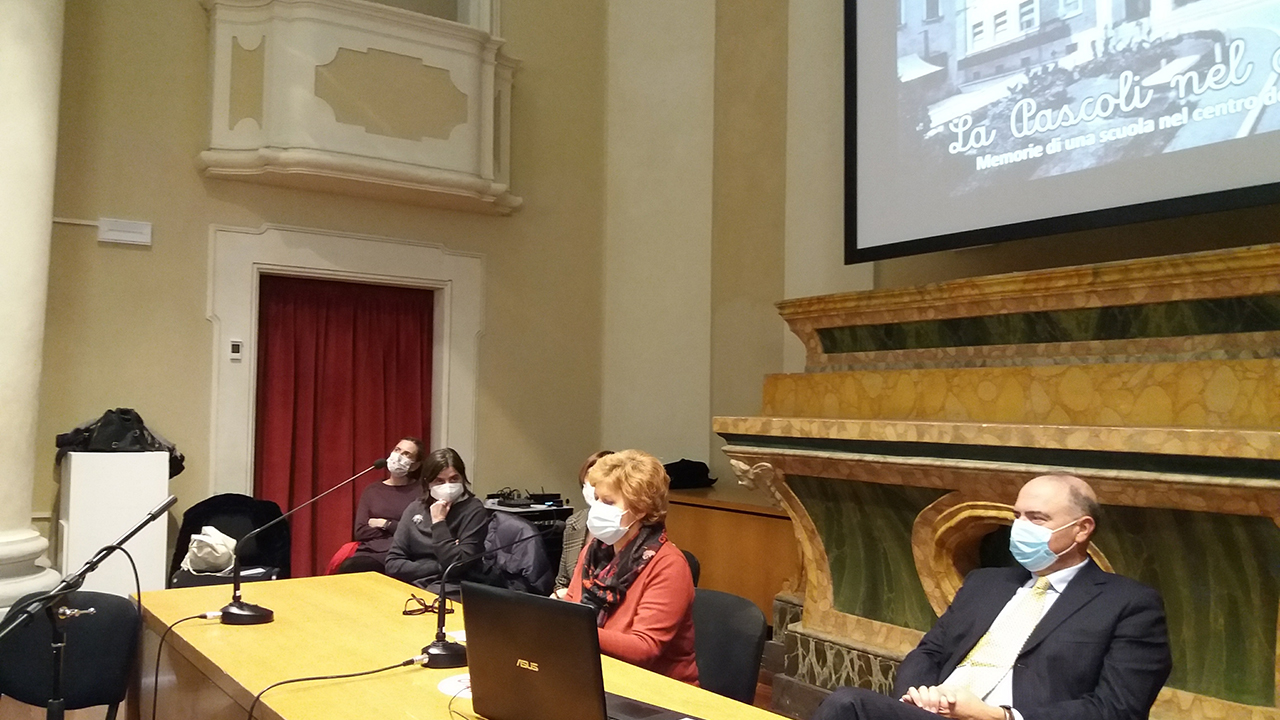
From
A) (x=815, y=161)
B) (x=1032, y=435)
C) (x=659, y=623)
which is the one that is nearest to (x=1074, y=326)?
(x=1032, y=435)

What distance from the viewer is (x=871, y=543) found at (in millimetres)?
4176

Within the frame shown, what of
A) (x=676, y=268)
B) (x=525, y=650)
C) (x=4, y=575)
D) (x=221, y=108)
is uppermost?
(x=221, y=108)

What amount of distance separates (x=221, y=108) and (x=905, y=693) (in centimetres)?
494

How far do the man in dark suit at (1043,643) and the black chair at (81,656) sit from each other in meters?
1.96

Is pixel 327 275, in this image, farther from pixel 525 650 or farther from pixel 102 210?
pixel 525 650

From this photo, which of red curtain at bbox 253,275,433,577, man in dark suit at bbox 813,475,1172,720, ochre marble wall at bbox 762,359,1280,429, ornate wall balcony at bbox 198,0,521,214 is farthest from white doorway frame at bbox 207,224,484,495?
man in dark suit at bbox 813,475,1172,720

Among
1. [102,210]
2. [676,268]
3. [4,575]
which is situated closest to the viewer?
[4,575]

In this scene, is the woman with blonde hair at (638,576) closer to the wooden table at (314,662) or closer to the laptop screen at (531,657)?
the wooden table at (314,662)

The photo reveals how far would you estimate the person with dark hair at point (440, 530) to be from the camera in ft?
14.0

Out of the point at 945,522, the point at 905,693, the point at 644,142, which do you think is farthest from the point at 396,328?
the point at 905,693

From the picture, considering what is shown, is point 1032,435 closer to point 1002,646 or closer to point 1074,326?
point 1074,326

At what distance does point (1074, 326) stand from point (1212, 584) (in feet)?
3.26

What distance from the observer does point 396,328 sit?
6.48 m

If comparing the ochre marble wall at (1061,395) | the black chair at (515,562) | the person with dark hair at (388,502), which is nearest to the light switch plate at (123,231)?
the person with dark hair at (388,502)
